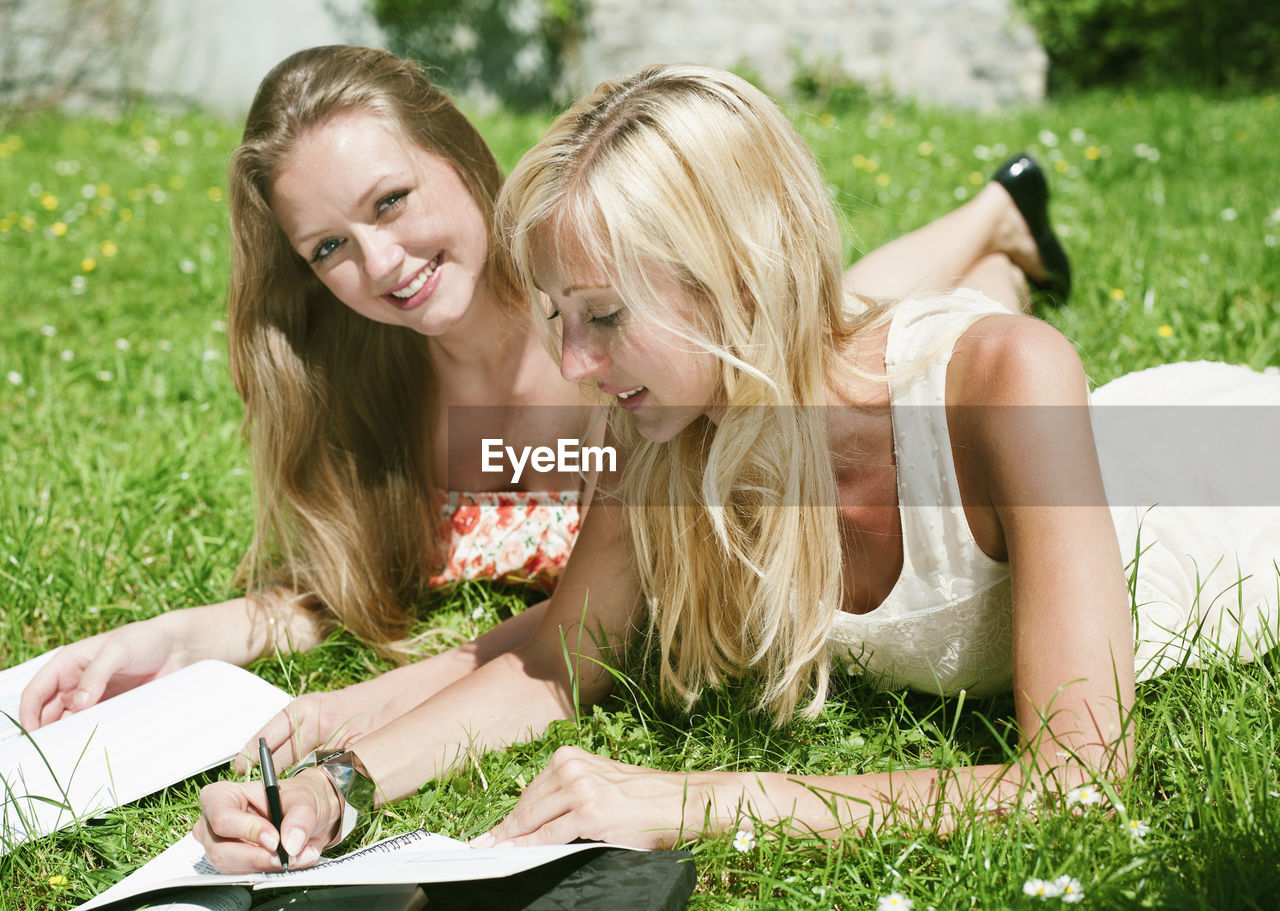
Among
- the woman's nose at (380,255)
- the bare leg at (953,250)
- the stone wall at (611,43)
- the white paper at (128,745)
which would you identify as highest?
the stone wall at (611,43)

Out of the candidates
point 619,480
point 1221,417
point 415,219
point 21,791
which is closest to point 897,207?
point 1221,417

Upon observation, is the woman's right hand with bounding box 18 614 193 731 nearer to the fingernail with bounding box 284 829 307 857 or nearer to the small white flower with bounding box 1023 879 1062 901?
the fingernail with bounding box 284 829 307 857

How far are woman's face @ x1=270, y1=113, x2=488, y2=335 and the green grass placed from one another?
0.83 metres

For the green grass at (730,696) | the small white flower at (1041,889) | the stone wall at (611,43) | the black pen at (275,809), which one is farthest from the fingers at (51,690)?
the stone wall at (611,43)

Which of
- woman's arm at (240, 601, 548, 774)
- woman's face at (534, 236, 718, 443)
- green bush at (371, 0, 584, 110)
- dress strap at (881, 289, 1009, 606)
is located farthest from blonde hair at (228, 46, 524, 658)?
green bush at (371, 0, 584, 110)

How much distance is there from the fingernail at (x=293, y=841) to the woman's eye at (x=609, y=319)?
0.92m

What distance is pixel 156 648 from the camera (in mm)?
2559

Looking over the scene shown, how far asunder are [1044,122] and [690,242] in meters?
5.48

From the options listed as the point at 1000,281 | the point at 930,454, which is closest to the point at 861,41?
the point at 1000,281

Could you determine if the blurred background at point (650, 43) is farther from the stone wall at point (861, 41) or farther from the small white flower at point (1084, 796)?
the small white flower at point (1084, 796)

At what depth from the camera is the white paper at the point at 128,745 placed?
6.84 ft

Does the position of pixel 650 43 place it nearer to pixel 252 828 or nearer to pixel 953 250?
pixel 953 250
